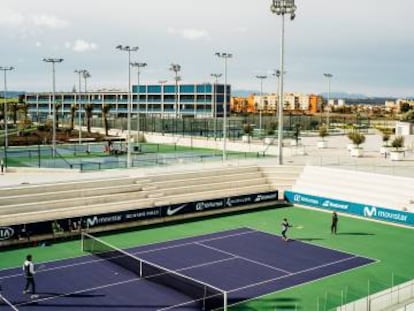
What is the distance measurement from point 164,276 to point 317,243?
10867 millimetres

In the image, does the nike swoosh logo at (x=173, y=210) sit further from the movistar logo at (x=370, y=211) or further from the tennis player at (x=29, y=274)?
the tennis player at (x=29, y=274)

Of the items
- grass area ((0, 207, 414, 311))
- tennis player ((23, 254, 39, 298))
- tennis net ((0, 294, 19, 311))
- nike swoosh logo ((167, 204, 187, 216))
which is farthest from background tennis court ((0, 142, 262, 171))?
tennis net ((0, 294, 19, 311))

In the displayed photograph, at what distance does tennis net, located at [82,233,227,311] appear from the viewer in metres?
20.3

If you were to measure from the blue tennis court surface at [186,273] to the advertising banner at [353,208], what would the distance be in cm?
815

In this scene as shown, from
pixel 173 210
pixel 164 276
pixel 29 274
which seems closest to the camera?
pixel 29 274

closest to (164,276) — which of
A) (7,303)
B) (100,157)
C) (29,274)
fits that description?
(29,274)

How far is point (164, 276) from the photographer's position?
928 inches

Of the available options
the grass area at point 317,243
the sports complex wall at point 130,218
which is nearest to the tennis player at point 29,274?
the grass area at point 317,243

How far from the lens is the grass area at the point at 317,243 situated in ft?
72.1

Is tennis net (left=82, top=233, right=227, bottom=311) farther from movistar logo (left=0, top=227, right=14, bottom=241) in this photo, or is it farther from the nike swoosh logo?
the nike swoosh logo

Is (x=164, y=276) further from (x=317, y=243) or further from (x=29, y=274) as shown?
(x=317, y=243)

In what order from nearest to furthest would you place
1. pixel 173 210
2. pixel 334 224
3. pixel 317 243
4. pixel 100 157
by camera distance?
pixel 317 243 < pixel 334 224 < pixel 173 210 < pixel 100 157

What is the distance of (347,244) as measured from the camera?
101ft

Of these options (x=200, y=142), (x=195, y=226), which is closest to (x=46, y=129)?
(x=200, y=142)
